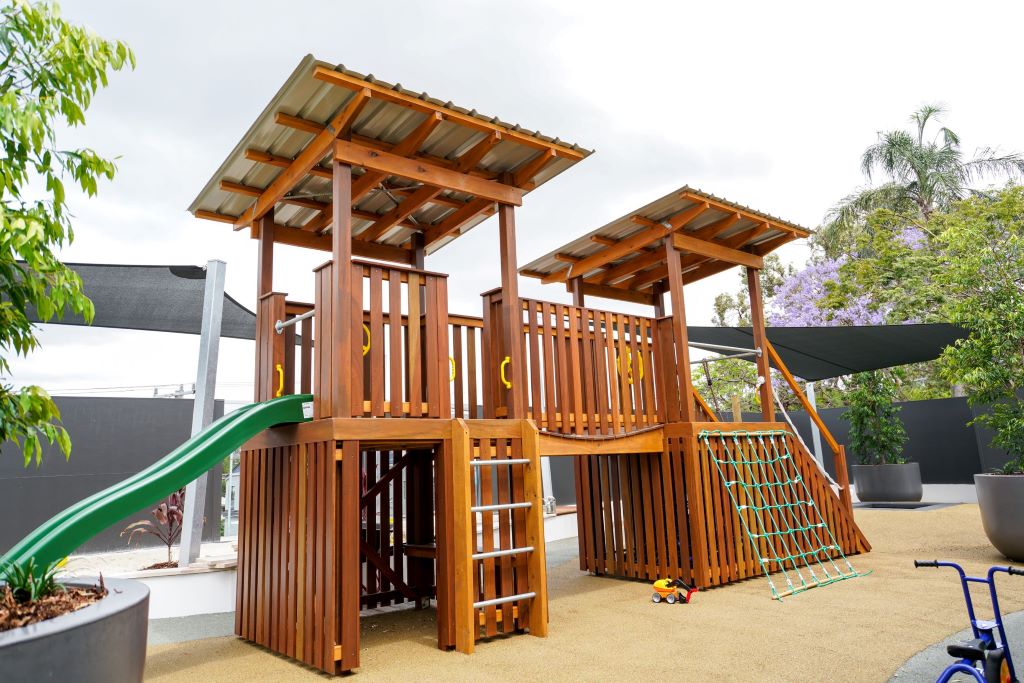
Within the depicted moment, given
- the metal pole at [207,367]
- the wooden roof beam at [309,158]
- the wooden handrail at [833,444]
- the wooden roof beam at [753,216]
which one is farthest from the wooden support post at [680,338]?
the metal pole at [207,367]

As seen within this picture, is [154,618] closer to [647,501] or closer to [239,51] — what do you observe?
[647,501]

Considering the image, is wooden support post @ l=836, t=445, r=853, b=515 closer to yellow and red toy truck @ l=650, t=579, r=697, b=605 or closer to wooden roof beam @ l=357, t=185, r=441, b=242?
yellow and red toy truck @ l=650, t=579, r=697, b=605

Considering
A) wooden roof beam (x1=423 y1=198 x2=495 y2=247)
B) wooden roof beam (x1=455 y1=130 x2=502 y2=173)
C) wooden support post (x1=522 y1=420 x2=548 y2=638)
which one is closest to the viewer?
wooden support post (x1=522 y1=420 x2=548 y2=638)

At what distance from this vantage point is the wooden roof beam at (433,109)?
160 inches

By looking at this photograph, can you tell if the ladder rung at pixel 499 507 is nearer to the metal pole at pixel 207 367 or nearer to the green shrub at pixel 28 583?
the green shrub at pixel 28 583

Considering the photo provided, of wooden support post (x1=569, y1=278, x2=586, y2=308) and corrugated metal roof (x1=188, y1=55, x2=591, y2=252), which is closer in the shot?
corrugated metal roof (x1=188, y1=55, x2=591, y2=252)

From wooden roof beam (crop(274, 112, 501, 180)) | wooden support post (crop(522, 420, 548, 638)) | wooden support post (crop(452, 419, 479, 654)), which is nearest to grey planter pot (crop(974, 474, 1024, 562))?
wooden support post (crop(522, 420, 548, 638))

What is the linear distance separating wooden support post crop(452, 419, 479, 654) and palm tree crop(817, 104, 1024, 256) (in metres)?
18.4

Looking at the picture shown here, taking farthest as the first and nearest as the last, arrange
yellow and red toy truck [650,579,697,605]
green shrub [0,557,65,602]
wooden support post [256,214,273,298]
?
wooden support post [256,214,273,298] → yellow and red toy truck [650,579,697,605] → green shrub [0,557,65,602]

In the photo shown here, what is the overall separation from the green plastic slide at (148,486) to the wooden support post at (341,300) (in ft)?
1.84

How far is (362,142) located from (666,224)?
3.28 meters

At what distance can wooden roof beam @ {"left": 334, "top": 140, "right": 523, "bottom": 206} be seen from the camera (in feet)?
14.9

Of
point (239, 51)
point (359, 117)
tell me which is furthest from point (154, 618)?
point (239, 51)

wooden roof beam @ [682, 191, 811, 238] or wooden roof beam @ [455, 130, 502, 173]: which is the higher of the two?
wooden roof beam @ [682, 191, 811, 238]
